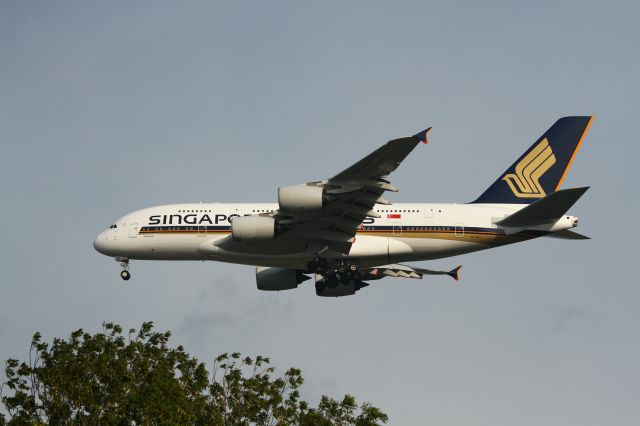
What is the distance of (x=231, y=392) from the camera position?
4741 centimetres

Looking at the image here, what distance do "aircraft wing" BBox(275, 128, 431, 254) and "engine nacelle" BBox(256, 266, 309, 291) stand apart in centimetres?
662

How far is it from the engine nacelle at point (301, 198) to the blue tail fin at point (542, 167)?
11679 mm

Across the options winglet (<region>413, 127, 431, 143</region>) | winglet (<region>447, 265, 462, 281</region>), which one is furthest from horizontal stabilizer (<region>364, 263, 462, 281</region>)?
winglet (<region>413, 127, 431, 143</region>)

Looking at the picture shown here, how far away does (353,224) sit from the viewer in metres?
61.2

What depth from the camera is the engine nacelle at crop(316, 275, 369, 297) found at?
67950 mm

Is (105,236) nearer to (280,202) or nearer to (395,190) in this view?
(280,202)

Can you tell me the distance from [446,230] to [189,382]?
2017 centimetres

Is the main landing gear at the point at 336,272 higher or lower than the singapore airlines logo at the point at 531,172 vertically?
lower

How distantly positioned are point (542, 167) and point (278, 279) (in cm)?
1623

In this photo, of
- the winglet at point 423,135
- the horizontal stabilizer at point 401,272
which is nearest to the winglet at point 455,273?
the horizontal stabilizer at point 401,272

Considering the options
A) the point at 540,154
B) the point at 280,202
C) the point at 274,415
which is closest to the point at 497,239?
the point at 540,154

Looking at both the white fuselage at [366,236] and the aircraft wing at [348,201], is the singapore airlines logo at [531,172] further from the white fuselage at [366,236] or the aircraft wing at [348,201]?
the aircraft wing at [348,201]

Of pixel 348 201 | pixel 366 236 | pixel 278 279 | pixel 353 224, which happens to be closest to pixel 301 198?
pixel 348 201

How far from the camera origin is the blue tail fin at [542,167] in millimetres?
66000
